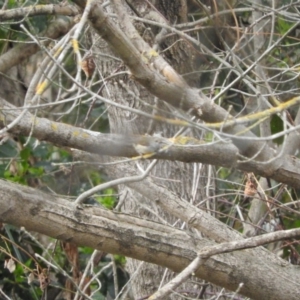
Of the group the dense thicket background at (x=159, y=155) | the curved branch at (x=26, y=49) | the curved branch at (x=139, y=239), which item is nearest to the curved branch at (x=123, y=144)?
the dense thicket background at (x=159, y=155)

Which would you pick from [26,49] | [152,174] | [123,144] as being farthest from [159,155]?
[26,49]

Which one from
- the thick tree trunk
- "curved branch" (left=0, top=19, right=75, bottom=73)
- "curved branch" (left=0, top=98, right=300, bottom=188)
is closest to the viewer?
"curved branch" (left=0, top=98, right=300, bottom=188)

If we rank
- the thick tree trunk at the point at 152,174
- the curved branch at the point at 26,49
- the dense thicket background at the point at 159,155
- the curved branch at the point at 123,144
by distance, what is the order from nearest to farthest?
the dense thicket background at the point at 159,155
the curved branch at the point at 123,144
the thick tree trunk at the point at 152,174
the curved branch at the point at 26,49

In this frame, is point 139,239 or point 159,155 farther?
point 139,239

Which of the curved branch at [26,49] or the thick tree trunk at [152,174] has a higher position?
the curved branch at [26,49]

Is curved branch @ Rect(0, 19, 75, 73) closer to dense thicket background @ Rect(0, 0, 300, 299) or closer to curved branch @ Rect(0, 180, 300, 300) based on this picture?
dense thicket background @ Rect(0, 0, 300, 299)

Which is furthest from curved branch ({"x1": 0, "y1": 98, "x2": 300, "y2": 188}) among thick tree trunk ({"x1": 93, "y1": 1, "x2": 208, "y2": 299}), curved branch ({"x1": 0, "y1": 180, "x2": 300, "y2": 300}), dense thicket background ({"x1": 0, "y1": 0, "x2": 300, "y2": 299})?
thick tree trunk ({"x1": 93, "y1": 1, "x2": 208, "y2": 299})

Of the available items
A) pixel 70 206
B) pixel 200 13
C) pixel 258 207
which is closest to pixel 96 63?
pixel 200 13

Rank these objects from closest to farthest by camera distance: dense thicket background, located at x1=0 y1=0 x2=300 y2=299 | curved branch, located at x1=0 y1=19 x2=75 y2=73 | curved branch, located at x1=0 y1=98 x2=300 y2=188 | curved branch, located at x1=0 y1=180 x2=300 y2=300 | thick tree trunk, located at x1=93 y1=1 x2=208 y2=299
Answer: dense thicket background, located at x1=0 y1=0 x2=300 y2=299, curved branch, located at x1=0 y1=98 x2=300 y2=188, curved branch, located at x1=0 y1=180 x2=300 y2=300, thick tree trunk, located at x1=93 y1=1 x2=208 y2=299, curved branch, located at x1=0 y1=19 x2=75 y2=73

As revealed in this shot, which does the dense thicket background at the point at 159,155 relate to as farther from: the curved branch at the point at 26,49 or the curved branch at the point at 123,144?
the curved branch at the point at 26,49

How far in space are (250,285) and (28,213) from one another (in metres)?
0.76

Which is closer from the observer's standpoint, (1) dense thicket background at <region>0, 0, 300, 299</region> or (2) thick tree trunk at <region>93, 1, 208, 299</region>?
(1) dense thicket background at <region>0, 0, 300, 299</region>

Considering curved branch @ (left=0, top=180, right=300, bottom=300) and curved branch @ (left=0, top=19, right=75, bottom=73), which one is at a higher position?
curved branch @ (left=0, top=19, right=75, bottom=73)

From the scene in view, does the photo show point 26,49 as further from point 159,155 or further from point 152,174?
point 159,155
